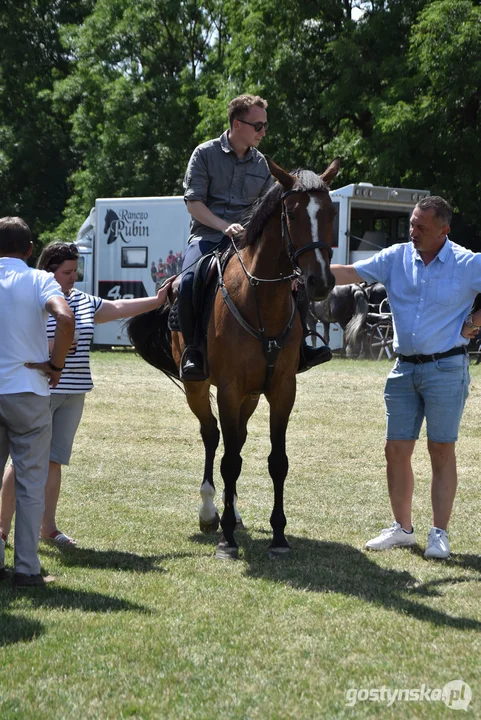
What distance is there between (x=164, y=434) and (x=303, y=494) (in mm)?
3719

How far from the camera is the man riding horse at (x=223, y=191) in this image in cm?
685

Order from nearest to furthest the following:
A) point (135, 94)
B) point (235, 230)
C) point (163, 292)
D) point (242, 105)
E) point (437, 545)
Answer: point (437, 545)
point (235, 230)
point (242, 105)
point (163, 292)
point (135, 94)

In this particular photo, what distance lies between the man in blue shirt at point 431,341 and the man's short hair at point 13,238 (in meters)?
2.12

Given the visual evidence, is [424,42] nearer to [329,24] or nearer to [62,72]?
[329,24]

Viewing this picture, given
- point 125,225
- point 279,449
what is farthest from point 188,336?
point 125,225

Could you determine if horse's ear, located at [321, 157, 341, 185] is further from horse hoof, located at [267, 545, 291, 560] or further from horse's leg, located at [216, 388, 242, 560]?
horse hoof, located at [267, 545, 291, 560]

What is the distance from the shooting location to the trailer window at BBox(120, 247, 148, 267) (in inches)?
977

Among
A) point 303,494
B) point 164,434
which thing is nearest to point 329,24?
point 164,434

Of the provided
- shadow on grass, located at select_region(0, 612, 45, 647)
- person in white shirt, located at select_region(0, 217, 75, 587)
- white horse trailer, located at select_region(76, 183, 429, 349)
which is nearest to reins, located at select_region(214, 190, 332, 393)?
person in white shirt, located at select_region(0, 217, 75, 587)

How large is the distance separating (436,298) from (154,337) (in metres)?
3.00

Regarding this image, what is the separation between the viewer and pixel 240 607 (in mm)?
5133

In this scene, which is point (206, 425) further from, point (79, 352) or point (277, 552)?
point (277, 552)

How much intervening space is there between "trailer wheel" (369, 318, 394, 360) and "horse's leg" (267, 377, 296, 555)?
1426 centimetres

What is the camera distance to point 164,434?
1181 centimetres
